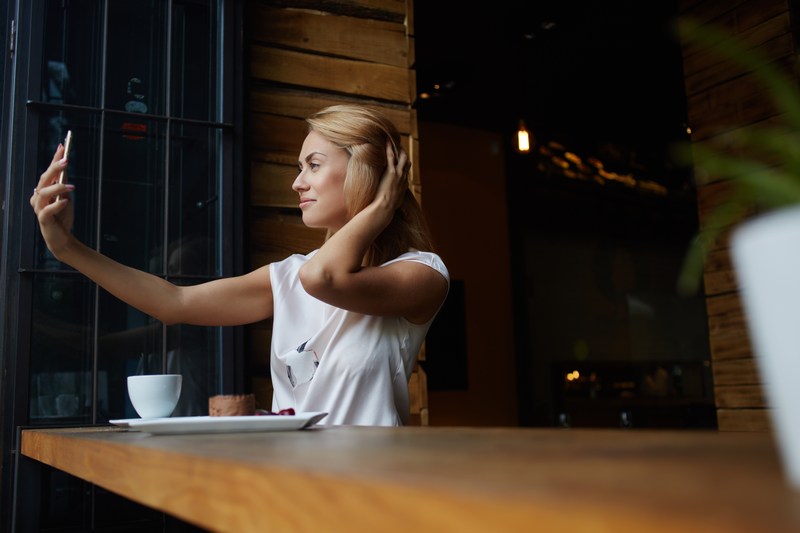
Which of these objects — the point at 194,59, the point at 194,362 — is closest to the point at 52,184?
the point at 194,362

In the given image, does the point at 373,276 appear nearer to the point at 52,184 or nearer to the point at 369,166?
the point at 369,166

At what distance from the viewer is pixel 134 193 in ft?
7.81

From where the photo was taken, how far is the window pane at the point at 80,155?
2.27 metres

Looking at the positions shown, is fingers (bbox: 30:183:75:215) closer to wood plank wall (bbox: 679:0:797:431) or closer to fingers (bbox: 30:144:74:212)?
fingers (bbox: 30:144:74:212)

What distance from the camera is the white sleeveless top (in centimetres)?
185

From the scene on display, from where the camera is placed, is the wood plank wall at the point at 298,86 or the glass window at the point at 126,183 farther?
the wood plank wall at the point at 298,86

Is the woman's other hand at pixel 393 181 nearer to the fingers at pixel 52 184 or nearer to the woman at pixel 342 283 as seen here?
the woman at pixel 342 283

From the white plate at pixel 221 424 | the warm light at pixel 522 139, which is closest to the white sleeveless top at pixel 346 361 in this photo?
the white plate at pixel 221 424

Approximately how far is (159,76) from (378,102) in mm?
790

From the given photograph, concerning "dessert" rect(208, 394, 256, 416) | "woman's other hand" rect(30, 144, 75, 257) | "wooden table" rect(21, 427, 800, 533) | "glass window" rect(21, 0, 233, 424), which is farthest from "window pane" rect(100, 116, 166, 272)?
"wooden table" rect(21, 427, 800, 533)

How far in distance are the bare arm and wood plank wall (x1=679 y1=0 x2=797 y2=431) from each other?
2062 mm

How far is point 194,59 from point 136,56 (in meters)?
0.17

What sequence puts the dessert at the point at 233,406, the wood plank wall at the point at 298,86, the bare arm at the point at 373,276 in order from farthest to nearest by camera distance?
the wood plank wall at the point at 298,86 → the bare arm at the point at 373,276 → the dessert at the point at 233,406

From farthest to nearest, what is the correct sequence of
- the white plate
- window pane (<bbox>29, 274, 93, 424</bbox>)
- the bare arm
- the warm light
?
the warm light, window pane (<bbox>29, 274, 93, 424</bbox>), the bare arm, the white plate
